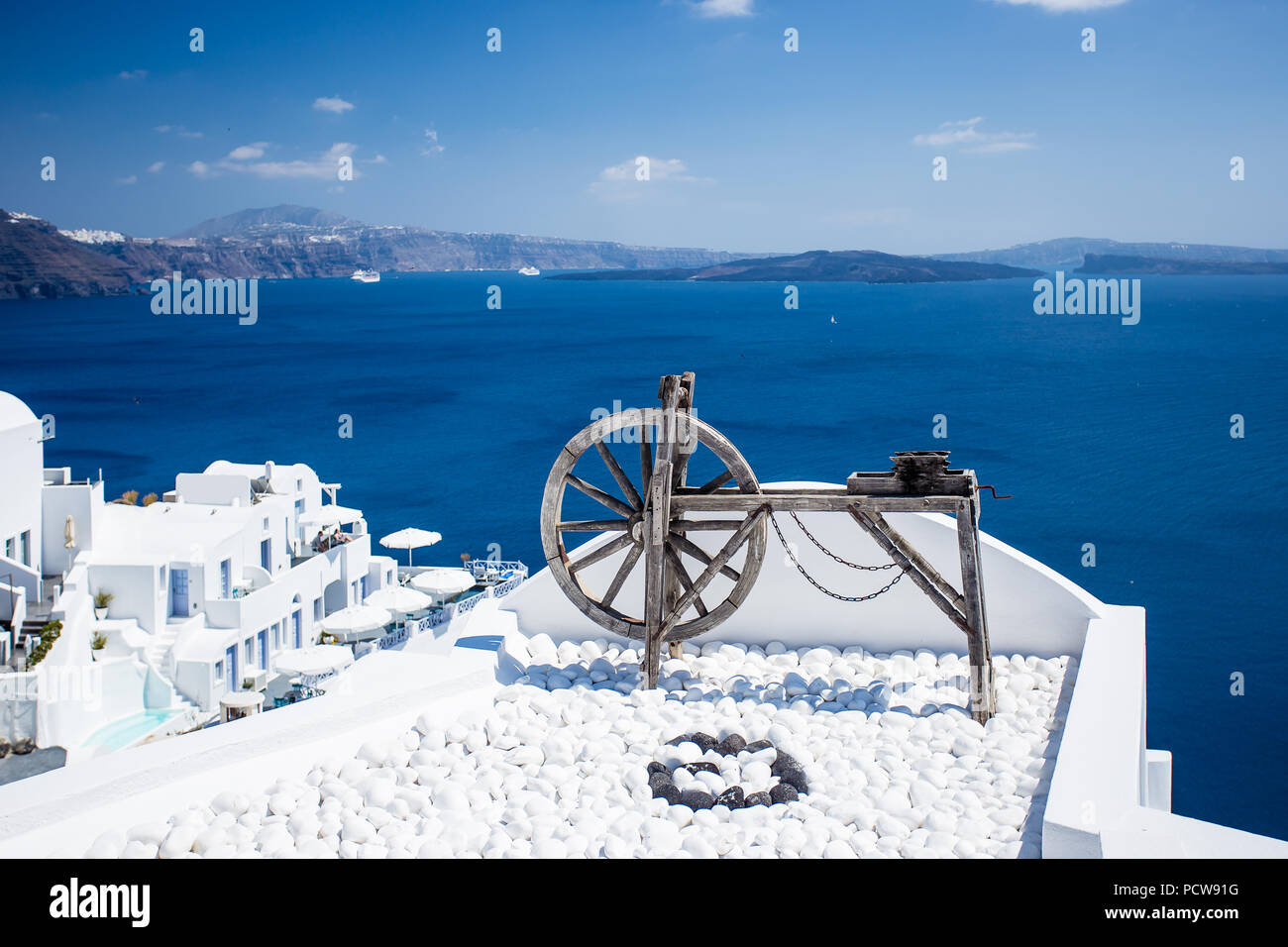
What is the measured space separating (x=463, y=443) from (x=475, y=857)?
2587 inches

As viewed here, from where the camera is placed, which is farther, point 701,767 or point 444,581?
point 444,581

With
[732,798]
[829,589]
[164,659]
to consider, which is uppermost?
[829,589]

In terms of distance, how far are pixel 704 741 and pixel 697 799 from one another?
36.1 inches

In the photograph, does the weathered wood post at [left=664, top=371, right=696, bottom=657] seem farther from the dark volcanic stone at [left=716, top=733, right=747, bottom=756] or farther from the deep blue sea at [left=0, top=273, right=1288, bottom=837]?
the deep blue sea at [left=0, top=273, right=1288, bottom=837]

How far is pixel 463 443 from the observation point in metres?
70.8

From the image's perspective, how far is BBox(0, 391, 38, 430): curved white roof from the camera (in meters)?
24.3

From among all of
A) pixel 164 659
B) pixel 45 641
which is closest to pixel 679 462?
pixel 45 641

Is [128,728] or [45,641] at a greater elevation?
[45,641]

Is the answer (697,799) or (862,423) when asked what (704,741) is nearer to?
(697,799)

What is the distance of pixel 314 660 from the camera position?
22.1m

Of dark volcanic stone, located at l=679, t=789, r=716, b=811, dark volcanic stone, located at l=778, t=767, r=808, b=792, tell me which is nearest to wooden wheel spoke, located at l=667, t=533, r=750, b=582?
dark volcanic stone, located at l=778, t=767, r=808, b=792

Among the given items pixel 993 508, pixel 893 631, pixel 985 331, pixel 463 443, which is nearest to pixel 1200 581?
pixel 993 508

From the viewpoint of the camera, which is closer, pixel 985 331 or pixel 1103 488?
pixel 1103 488
